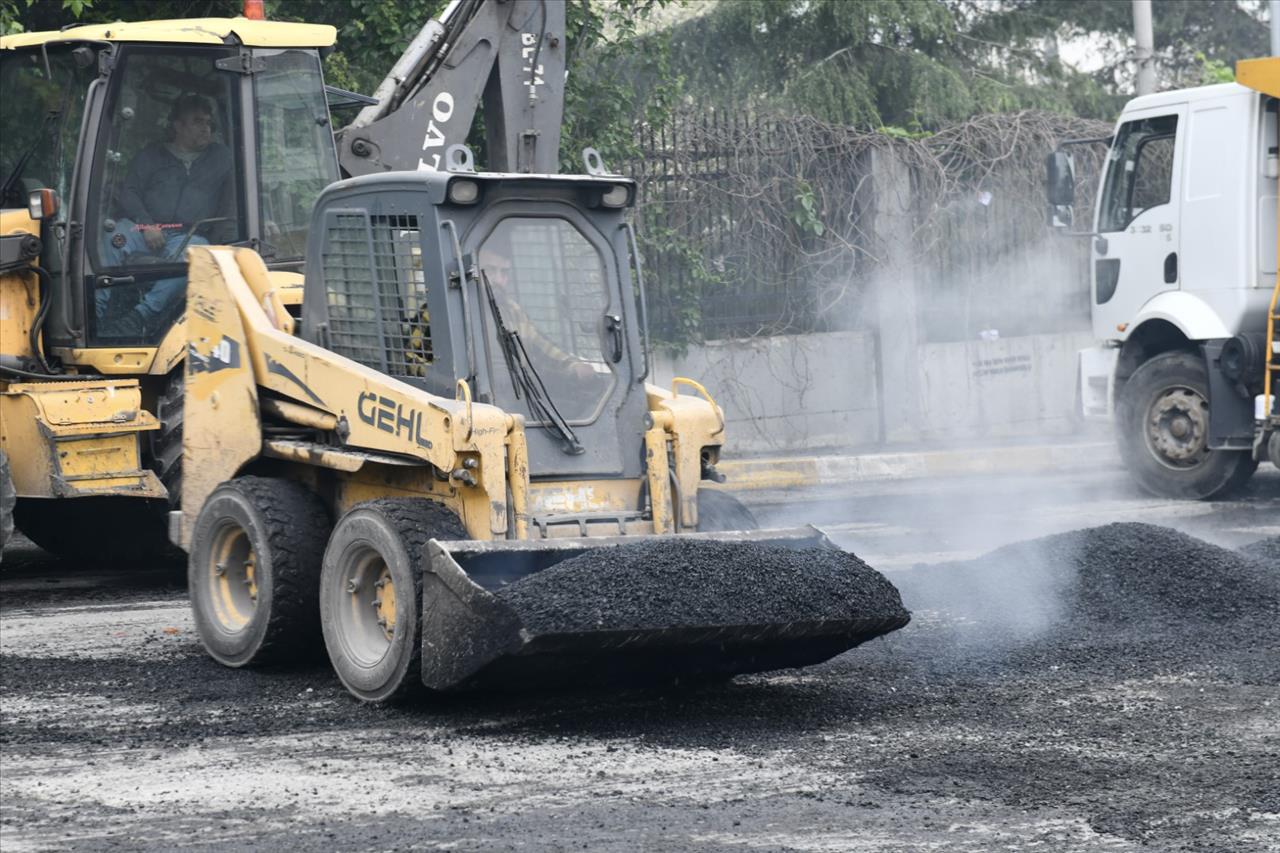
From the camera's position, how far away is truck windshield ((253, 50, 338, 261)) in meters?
9.69

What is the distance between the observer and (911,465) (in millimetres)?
14477

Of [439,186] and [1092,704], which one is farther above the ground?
[439,186]

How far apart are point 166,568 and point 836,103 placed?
442 inches

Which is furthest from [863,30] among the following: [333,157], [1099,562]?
[1099,562]

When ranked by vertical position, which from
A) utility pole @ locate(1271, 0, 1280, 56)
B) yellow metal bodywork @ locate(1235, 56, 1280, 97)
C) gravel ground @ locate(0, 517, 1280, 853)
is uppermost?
utility pole @ locate(1271, 0, 1280, 56)

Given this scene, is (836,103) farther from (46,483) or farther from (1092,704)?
(1092,704)

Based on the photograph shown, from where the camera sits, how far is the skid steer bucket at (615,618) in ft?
19.5

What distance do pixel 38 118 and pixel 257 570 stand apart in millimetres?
3687

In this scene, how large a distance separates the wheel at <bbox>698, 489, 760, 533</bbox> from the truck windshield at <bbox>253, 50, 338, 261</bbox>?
3.45 metres

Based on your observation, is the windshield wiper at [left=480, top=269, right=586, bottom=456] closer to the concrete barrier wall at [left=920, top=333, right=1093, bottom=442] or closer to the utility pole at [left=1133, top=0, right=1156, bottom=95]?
the concrete barrier wall at [left=920, top=333, right=1093, bottom=442]

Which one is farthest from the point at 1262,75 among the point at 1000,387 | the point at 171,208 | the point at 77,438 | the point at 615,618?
the point at 77,438

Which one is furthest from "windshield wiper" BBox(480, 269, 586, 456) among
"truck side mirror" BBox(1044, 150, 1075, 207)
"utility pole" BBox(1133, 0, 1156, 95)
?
"utility pole" BBox(1133, 0, 1156, 95)

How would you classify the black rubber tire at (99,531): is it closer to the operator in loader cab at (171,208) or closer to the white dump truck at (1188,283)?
the operator in loader cab at (171,208)

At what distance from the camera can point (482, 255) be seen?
7.03 m
